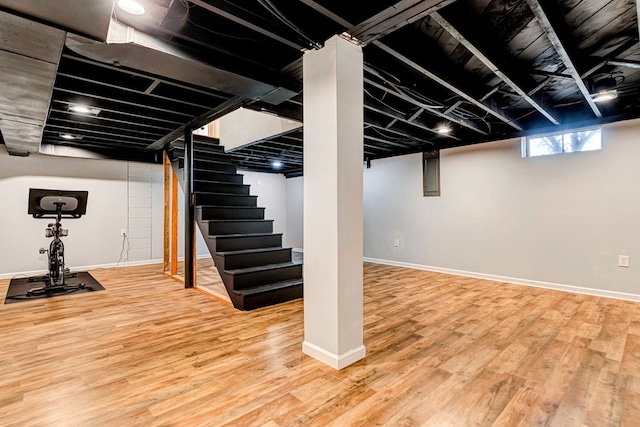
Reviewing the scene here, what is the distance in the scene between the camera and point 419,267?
5488mm

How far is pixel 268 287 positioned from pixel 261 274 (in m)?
0.18

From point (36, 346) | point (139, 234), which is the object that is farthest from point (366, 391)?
point (139, 234)

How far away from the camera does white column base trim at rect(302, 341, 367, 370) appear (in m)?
2.02

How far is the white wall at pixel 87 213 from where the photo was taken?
16.4 ft

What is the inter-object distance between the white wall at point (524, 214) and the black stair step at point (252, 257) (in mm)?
2616

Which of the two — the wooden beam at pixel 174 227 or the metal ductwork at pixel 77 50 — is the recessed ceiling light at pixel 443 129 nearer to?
the metal ductwork at pixel 77 50

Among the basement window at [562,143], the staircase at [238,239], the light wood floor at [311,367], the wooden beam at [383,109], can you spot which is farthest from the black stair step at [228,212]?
the basement window at [562,143]

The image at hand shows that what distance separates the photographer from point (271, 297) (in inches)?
136

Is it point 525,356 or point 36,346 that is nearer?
point 525,356

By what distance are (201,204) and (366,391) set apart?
3426 mm

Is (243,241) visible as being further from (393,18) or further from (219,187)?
(393,18)

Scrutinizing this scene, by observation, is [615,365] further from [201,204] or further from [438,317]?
[201,204]

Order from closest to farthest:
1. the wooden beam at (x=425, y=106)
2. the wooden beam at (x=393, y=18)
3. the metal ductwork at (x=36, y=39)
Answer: the metal ductwork at (x=36, y=39) → the wooden beam at (x=393, y=18) → the wooden beam at (x=425, y=106)

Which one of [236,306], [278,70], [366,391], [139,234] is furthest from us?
[139,234]
